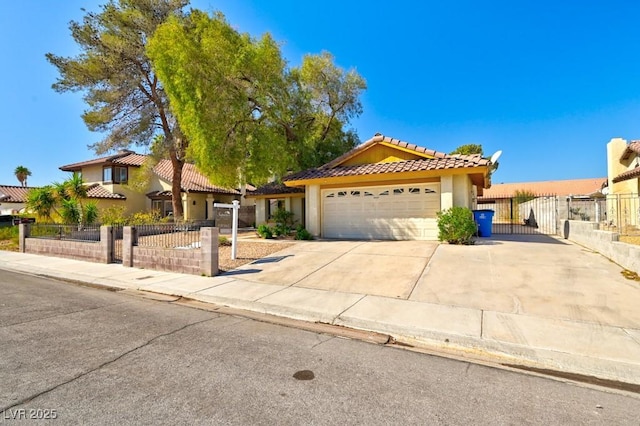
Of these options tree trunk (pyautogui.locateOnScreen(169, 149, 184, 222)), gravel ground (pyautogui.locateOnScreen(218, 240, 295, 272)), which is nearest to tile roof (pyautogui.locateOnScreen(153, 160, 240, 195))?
tree trunk (pyautogui.locateOnScreen(169, 149, 184, 222))

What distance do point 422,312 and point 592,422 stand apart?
3064mm

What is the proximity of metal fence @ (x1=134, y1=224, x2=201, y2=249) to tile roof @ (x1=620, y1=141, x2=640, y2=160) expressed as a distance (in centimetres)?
2369

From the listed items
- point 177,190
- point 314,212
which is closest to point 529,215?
point 314,212

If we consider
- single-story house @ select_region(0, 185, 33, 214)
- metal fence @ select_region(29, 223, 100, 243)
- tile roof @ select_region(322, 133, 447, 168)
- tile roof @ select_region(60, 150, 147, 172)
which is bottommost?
metal fence @ select_region(29, 223, 100, 243)

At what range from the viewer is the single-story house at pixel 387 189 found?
13.1m

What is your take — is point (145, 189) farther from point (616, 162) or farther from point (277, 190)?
point (616, 162)

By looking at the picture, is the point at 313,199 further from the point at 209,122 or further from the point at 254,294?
the point at 254,294

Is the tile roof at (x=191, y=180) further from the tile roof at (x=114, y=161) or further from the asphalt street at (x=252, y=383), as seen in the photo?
the asphalt street at (x=252, y=383)

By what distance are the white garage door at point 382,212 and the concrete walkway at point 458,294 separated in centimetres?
214

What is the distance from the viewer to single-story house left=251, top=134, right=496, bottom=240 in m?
13.1

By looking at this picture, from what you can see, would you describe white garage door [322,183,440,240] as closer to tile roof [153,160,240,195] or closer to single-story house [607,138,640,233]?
single-story house [607,138,640,233]

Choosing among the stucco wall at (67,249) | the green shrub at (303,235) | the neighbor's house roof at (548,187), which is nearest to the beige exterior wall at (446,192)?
the green shrub at (303,235)

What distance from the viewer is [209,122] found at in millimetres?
→ 14633

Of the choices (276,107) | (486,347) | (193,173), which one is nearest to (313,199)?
(276,107)
